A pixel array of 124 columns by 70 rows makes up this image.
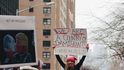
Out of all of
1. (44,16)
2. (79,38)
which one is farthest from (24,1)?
(79,38)

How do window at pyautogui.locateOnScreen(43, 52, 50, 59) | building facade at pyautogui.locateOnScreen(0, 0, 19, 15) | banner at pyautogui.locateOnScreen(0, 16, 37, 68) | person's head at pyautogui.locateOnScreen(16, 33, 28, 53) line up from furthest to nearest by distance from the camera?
window at pyautogui.locateOnScreen(43, 52, 50, 59) < building facade at pyautogui.locateOnScreen(0, 0, 19, 15) < person's head at pyautogui.locateOnScreen(16, 33, 28, 53) < banner at pyautogui.locateOnScreen(0, 16, 37, 68)

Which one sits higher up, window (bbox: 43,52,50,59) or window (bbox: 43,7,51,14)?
window (bbox: 43,7,51,14)

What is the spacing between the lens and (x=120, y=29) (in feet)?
56.2

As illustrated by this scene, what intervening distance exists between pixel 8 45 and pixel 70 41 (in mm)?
4813

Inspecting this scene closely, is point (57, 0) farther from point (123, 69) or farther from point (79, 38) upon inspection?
point (79, 38)

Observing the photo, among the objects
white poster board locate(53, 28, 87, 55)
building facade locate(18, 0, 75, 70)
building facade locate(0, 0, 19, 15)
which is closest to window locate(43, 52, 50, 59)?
building facade locate(18, 0, 75, 70)

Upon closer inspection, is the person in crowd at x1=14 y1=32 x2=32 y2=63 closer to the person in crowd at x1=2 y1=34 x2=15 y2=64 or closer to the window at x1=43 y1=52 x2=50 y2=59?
the person in crowd at x1=2 y1=34 x2=15 y2=64

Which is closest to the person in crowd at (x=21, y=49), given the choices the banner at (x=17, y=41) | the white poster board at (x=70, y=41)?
the banner at (x=17, y=41)

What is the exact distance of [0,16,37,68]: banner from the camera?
9.35 metres

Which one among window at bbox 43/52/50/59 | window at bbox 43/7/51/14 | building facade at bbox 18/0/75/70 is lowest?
window at bbox 43/52/50/59

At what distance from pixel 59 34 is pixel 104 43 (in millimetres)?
4209

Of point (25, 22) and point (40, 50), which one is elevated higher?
point (25, 22)

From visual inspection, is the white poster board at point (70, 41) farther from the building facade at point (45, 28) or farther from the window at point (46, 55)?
the window at point (46, 55)

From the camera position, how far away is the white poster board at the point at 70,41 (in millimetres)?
13664
